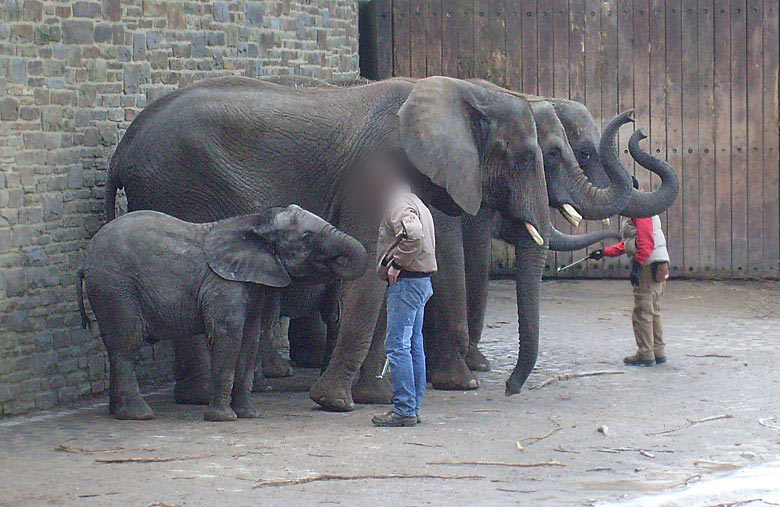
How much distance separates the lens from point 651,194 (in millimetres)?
11359

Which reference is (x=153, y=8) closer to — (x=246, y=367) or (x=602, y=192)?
(x=246, y=367)

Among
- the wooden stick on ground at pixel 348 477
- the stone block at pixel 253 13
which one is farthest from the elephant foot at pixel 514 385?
the stone block at pixel 253 13

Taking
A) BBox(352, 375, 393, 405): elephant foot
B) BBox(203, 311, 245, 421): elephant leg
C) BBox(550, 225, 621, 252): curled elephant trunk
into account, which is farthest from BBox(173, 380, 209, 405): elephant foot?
BBox(550, 225, 621, 252): curled elephant trunk

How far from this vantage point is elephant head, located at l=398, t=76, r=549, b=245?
9688mm

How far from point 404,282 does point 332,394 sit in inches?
44.8

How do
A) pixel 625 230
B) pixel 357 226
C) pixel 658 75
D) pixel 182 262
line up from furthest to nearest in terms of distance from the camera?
pixel 658 75 → pixel 625 230 → pixel 357 226 → pixel 182 262

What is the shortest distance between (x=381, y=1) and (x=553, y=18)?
6.73 ft

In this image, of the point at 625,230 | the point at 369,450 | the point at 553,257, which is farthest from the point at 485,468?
the point at 553,257

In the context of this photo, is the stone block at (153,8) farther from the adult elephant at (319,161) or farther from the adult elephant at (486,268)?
the adult elephant at (486,268)

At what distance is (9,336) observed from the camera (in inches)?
379

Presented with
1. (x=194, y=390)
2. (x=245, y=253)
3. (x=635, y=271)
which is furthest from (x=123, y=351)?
(x=635, y=271)

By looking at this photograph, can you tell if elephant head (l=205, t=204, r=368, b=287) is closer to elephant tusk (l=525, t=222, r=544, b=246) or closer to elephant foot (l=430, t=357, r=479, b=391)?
elephant tusk (l=525, t=222, r=544, b=246)

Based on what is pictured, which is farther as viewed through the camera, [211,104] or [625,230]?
[625,230]

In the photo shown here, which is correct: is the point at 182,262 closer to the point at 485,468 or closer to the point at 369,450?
the point at 369,450
